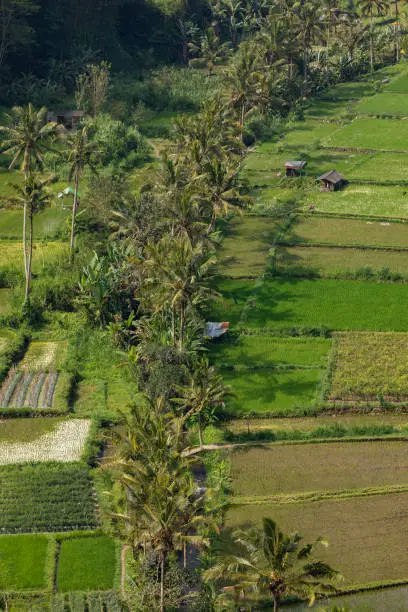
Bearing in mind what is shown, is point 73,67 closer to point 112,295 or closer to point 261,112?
point 261,112

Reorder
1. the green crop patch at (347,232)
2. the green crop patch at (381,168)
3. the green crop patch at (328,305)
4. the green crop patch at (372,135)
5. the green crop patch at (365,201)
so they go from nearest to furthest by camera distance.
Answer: the green crop patch at (328,305), the green crop patch at (347,232), the green crop patch at (365,201), the green crop patch at (381,168), the green crop patch at (372,135)

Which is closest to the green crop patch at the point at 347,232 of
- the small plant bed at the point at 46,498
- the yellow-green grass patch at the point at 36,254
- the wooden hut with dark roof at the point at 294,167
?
the wooden hut with dark roof at the point at 294,167

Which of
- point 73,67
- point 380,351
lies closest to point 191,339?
point 380,351

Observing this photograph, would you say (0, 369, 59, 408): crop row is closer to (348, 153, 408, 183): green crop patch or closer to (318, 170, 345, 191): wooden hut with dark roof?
(318, 170, 345, 191): wooden hut with dark roof

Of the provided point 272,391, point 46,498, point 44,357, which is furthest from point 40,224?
point 46,498

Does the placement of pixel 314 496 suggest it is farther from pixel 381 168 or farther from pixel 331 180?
pixel 381 168

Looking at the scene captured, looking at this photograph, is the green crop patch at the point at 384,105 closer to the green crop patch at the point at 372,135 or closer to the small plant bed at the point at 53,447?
the green crop patch at the point at 372,135
